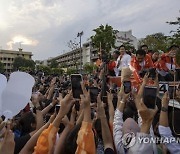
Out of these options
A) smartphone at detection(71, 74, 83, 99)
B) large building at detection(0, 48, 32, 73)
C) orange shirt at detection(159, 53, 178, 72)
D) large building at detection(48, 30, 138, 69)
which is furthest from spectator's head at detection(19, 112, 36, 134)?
large building at detection(0, 48, 32, 73)

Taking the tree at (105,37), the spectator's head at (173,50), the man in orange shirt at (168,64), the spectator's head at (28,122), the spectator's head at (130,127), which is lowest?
the spectator's head at (28,122)

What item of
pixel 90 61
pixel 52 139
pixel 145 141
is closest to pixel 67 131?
pixel 52 139

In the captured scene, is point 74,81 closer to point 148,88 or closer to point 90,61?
point 148,88

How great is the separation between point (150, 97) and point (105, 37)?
111 ft

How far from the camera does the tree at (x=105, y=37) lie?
3534 centimetres

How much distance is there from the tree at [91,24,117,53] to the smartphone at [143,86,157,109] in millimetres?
32649

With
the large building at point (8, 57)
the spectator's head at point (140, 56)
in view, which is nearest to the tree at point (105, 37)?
the spectator's head at point (140, 56)

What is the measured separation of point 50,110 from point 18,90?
1.85 m

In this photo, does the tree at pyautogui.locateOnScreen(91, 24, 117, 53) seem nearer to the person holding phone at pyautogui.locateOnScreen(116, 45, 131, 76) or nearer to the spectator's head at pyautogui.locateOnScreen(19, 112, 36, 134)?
the person holding phone at pyautogui.locateOnScreen(116, 45, 131, 76)

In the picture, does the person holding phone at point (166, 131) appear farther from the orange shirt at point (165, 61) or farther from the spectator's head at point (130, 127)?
the orange shirt at point (165, 61)

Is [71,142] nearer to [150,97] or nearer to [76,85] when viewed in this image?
[76,85]

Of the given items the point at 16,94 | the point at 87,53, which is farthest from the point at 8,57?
the point at 16,94

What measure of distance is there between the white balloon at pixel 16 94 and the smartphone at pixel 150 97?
0.93 m

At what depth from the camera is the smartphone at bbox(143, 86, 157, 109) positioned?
7.43 feet
